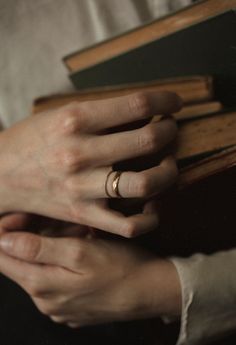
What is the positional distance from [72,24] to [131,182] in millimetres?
450

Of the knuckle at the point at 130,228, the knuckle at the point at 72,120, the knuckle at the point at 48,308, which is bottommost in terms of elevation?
the knuckle at the point at 48,308

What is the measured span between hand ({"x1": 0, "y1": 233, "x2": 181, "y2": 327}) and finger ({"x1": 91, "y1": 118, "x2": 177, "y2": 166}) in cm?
13

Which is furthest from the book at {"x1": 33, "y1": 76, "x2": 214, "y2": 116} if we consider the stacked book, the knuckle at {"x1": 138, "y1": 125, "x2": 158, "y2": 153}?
the knuckle at {"x1": 138, "y1": 125, "x2": 158, "y2": 153}

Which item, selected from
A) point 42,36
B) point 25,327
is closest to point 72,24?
point 42,36

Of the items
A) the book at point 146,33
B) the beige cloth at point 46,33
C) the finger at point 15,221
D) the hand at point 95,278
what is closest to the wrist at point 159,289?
the hand at point 95,278

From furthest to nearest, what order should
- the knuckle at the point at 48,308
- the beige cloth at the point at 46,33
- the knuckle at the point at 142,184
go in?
the beige cloth at the point at 46,33, the knuckle at the point at 48,308, the knuckle at the point at 142,184

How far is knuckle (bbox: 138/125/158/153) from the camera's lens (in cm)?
47

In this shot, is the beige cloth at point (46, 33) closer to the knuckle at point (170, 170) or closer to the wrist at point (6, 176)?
the wrist at point (6, 176)

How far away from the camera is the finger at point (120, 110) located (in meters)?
0.49

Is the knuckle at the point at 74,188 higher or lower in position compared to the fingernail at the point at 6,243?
higher

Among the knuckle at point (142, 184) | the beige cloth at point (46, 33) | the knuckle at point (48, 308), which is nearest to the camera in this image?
the knuckle at point (142, 184)

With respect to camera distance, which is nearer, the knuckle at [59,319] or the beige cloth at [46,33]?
the knuckle at [59,319]

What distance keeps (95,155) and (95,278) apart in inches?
6.6

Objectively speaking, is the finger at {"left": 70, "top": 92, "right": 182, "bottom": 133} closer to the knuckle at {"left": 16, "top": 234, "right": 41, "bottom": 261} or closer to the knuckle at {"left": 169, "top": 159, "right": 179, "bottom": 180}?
the knuckle at {"left": 169, "top": 159, "right": 179, "bottom": 180}
